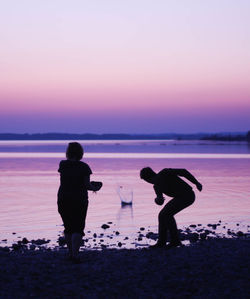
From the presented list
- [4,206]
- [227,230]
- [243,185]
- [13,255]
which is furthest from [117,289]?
[243,185]

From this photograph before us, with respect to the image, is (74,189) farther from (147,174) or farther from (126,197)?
(126,197)

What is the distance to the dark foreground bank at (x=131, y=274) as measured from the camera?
285 inches

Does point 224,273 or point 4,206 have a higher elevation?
point 4,206

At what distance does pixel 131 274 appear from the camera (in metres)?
8.17

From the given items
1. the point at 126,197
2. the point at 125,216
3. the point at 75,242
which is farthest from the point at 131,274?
the point at 126,197

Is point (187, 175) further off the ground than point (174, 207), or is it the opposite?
point (187, 175)

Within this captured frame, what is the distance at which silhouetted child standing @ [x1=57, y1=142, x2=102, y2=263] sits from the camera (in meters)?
8.90

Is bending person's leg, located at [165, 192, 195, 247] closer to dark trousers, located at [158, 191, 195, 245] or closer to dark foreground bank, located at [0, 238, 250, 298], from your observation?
dark trousers, located at [158, 191, 195, 245]

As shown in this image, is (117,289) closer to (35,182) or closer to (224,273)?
(224,273)

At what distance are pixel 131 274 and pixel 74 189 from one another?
169cm

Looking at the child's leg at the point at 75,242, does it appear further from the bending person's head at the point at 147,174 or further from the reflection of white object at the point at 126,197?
the reflection of white object at the point at 126,197

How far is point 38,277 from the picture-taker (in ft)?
26.2

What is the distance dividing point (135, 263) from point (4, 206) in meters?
12.0

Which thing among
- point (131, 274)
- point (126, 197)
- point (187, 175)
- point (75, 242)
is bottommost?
point (131, 274)
